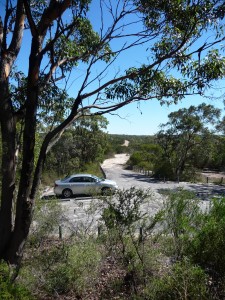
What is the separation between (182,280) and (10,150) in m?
4.26

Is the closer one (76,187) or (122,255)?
(122,255)

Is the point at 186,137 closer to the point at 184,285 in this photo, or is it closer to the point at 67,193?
the point at 67,193

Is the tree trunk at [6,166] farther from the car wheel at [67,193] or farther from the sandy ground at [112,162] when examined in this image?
the sandy ground at [112,162]

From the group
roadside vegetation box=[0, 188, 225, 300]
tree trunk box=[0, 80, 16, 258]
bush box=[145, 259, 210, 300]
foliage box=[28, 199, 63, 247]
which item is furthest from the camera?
foliage box=[28, 199, 63, 247]

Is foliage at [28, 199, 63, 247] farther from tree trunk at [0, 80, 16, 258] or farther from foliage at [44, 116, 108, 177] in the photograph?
foliage at [44, 116, 108, 177]

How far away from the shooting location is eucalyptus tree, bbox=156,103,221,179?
31219mm

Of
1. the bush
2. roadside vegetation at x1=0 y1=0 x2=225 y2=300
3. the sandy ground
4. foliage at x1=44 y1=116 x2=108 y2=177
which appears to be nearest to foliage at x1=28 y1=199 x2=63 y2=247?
roadside vegetation at x1=0 y1=0 x2=225 y2=300

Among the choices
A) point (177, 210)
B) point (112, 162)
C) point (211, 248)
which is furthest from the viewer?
point (112, 162)

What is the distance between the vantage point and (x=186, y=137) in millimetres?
32344

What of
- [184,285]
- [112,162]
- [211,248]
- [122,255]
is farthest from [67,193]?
[112,162]

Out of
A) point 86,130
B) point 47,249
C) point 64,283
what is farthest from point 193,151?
point 64,283

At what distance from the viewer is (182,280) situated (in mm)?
4062

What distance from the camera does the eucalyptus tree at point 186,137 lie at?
1229 inches

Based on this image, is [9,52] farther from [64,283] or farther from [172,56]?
[64,283]
